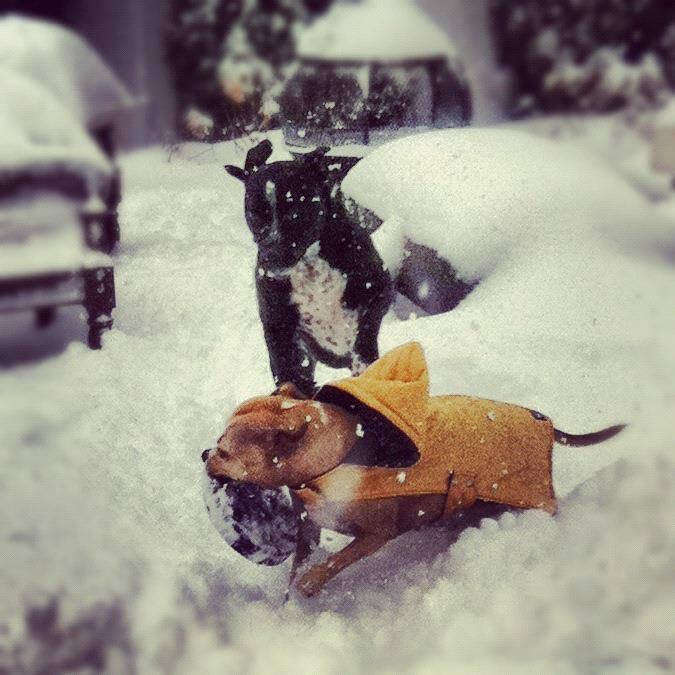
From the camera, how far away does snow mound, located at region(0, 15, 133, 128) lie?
28.3 inches

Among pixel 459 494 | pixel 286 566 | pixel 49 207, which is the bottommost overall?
pixel 286 566

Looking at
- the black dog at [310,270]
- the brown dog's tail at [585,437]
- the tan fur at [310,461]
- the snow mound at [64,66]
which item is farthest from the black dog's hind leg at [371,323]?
the snow mound at [64,66]

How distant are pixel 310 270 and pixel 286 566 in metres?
0.31

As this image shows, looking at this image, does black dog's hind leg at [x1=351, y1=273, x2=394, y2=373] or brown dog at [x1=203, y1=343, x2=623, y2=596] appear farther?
black dog's hind leg at [x1=351, y1=273, x2=394, y2=373]

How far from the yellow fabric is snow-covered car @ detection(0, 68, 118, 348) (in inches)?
11.2

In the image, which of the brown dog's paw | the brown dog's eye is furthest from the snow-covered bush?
the brown dog's paw

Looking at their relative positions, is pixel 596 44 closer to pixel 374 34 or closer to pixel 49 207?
pixel 374 34

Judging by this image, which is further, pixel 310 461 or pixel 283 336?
pixel 283 336

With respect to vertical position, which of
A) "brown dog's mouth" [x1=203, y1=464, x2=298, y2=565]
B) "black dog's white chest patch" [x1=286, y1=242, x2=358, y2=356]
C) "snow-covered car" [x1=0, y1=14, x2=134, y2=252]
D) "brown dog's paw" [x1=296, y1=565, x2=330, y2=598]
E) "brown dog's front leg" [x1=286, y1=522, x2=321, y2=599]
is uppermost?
"snow-covered car" [x1=0, y1=14, x2=134, y2=252]

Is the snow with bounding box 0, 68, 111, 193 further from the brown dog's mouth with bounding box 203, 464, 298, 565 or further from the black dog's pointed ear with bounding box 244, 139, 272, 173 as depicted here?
the brown dog's mouth with bounding box 203, 464, 298, 565

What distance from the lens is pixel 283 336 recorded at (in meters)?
0.82

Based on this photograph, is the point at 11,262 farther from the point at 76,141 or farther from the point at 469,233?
the point at 469,233

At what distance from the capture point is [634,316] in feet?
2.60

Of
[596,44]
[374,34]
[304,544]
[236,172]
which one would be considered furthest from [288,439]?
[596,44]
